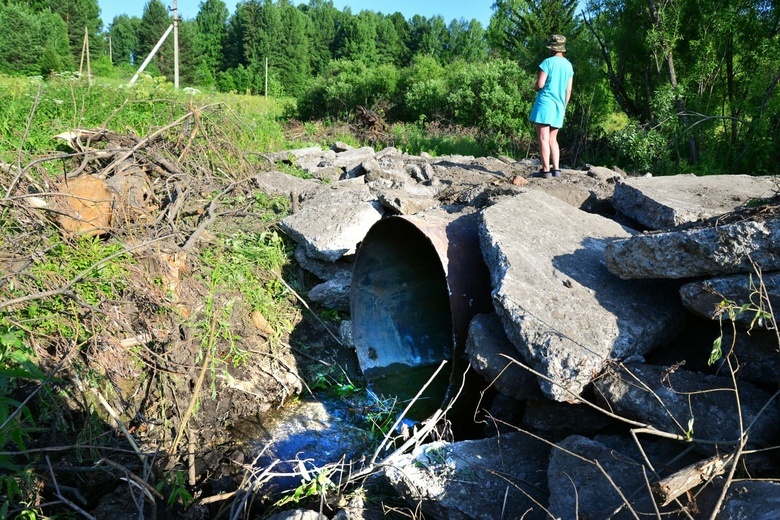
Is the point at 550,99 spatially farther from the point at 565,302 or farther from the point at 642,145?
the point at 565,302

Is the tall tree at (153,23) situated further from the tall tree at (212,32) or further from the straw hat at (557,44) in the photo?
the straw hat at (557,44)

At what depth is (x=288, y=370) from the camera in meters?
4.68

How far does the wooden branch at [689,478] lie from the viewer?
213 centimetres

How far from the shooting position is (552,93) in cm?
661

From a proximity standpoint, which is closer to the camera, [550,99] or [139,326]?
[139,326]

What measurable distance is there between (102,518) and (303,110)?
14523mm

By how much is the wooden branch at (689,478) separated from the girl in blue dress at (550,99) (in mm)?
4545

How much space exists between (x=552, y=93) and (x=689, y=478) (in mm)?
5161

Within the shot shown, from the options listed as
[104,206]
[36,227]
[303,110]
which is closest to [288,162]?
[104,206]

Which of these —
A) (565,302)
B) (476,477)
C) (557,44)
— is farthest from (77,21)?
(476,477)

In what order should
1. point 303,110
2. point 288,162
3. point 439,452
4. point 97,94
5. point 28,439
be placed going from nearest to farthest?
point 439,452 < point 28,439 < point 97,94 < point 288,162 < point 303,110

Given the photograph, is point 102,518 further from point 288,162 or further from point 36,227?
point 288,162

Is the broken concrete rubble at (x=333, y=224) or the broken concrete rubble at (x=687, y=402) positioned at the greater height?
the broken concrete rubble at (x=333, y=224)

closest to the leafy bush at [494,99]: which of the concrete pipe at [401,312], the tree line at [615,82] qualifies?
the tree line at [615,82]
